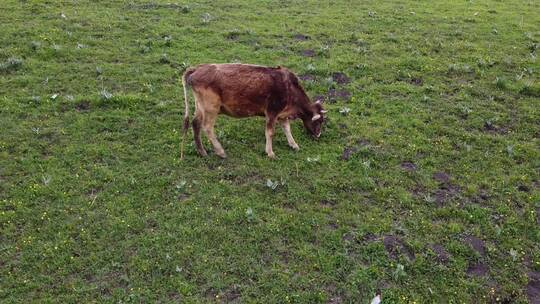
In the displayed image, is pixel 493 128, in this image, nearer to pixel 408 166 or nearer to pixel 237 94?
pixel 408 166

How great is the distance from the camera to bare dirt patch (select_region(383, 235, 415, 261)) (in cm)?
861

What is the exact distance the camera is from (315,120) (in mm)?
11875

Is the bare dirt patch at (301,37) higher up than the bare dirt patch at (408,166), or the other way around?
the bare dirt patch at (301,37)

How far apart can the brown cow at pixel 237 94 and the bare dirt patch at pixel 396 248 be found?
351cm

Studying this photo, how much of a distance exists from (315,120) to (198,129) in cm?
283

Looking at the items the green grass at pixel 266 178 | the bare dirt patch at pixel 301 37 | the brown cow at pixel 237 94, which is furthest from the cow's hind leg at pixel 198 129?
the bare dirt patch at pixel 301 37

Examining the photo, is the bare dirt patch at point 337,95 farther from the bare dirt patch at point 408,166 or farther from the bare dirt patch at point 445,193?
the bare dirt patch at point 445,193

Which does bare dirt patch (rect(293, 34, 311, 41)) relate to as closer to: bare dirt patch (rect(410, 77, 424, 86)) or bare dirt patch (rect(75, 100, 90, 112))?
bare dirt patch (rect(410, 77, 424, 86))

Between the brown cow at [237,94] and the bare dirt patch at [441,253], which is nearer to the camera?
the bare dirt patch at [441,253]

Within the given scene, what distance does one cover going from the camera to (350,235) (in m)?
9.05

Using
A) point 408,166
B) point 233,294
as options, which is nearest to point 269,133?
point 408,166

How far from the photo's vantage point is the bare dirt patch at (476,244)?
28.8 ft

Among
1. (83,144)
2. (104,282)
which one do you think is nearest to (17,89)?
(83,144)

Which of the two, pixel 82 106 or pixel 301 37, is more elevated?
pixel 301 37
